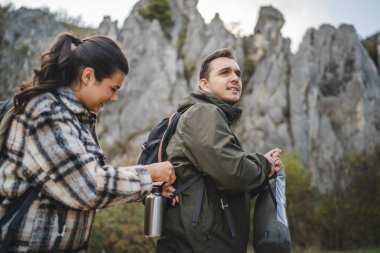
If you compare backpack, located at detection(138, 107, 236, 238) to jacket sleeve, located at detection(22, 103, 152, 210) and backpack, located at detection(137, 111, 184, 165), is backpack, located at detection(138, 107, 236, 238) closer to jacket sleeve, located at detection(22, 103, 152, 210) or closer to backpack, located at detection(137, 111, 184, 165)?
backpack, located at detection(137, 111, 184, 165)

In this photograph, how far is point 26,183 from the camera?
1.92 m

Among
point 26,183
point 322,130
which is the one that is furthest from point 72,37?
point 322,130

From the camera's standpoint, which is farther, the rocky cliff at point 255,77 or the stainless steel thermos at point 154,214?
the rocky cliff at point 255,77

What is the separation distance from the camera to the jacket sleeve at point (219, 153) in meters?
2.46

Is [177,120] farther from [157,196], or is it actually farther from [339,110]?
[339,110]

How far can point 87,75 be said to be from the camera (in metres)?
2.18

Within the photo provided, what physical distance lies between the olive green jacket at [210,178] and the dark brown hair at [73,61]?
2.37 feet

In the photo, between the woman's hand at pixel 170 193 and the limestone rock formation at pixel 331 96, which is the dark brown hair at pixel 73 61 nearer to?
the woman's hand at pixel 170 193

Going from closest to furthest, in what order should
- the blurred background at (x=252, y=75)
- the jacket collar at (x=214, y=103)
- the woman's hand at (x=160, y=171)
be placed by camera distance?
the woman's hand at (x=160, y=171)
the jacket collar at (x=214, y=103)
the blurred background at (x=252, y=75)

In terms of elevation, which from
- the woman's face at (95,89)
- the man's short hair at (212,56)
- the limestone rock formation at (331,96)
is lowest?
the woman's face at (95,89)

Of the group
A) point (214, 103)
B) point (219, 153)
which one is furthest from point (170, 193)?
point (214, 103)

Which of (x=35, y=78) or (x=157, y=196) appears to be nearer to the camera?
(x=35, y=78)

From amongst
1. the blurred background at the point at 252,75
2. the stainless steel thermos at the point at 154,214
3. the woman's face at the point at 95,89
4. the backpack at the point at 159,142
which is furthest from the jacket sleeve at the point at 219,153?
the blurred background at the point at 252,75

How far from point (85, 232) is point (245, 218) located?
1.19 metres
